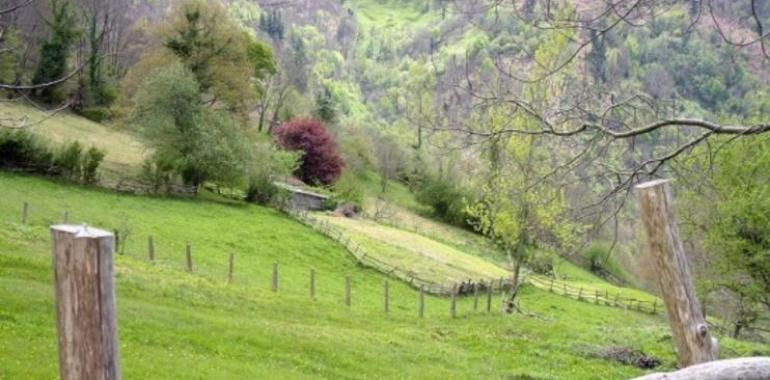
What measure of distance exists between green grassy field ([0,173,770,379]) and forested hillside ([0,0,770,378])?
0.91 feet

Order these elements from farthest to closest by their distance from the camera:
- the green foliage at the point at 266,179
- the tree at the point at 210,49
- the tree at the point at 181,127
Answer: the tree at the point at 210,49
the green foliage at the point at 266,179
the tree at the point at 181,127

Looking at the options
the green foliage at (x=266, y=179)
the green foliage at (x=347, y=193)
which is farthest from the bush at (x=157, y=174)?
the green foliage at (x=347, y=193)

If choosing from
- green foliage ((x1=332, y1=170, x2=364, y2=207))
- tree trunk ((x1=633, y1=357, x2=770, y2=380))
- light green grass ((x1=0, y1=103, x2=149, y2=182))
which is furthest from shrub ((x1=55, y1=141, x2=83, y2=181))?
tree trunk ((x1=633, y1=357, x2=770, y2=380))

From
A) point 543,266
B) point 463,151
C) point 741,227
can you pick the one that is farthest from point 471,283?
point 741,227

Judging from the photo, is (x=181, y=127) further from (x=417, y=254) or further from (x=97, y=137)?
(x=417, y=254)

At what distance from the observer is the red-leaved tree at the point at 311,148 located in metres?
63.0

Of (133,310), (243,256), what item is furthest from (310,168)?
(133,310)

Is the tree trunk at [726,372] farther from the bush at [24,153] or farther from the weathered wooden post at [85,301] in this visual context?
the bush at [24,153]

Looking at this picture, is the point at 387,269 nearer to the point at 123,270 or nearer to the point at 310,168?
the point at 123,270

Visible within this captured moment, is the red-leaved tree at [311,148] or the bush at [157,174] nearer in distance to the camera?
the bush at [157,174]

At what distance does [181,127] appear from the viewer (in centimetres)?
4291

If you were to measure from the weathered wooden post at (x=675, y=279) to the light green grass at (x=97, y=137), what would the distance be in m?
40.7

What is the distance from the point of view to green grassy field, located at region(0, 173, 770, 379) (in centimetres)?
1470

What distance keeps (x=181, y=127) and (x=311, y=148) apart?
20.9 meters
